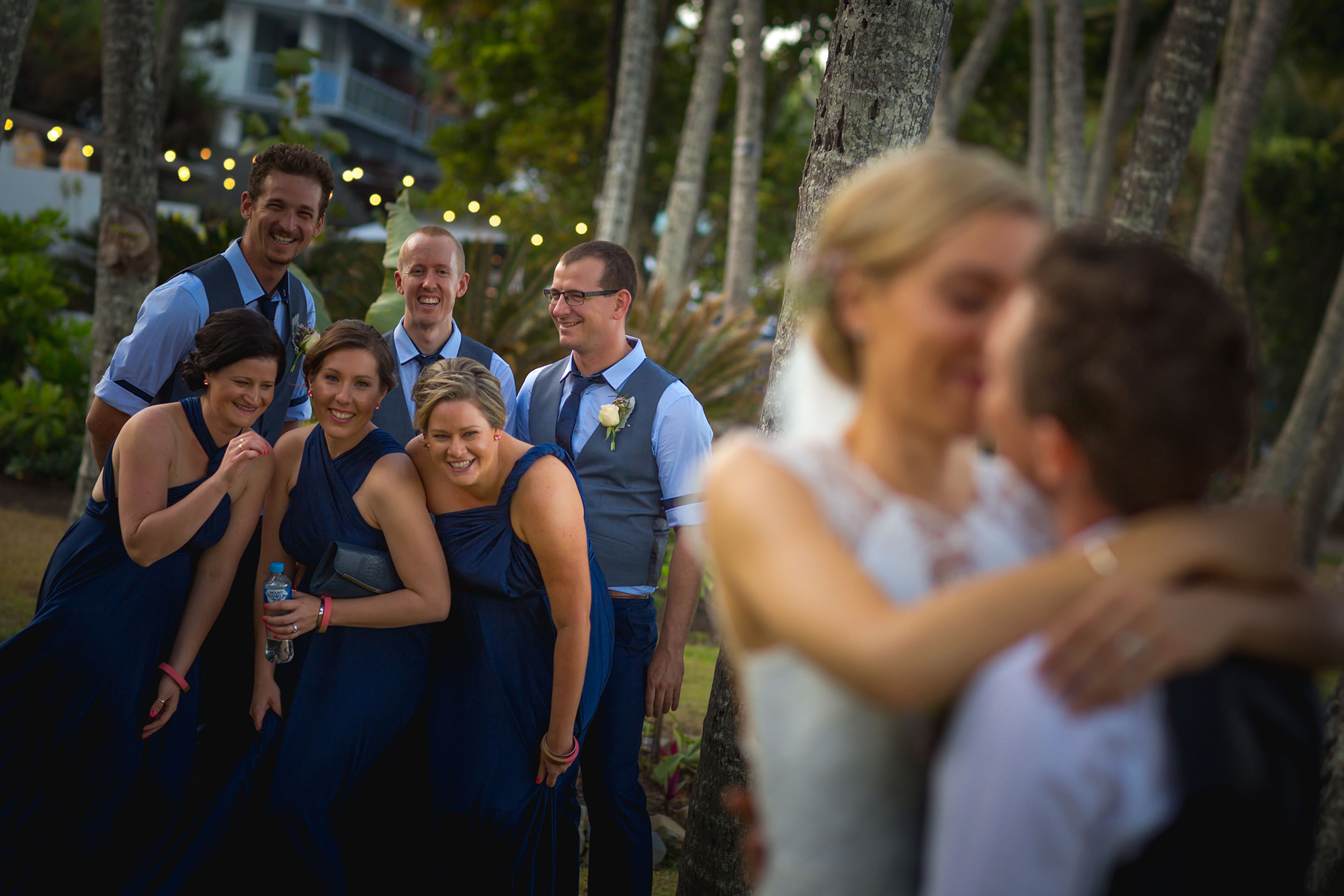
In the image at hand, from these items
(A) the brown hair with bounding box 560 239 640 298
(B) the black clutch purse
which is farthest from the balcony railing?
(B) the black clutch purse

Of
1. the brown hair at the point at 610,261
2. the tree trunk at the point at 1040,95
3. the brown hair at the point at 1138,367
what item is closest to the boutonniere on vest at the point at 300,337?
the brown hair at the point at 610,261

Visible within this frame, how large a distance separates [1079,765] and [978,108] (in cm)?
2184

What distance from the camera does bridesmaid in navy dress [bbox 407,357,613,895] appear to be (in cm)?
340

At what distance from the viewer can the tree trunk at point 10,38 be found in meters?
4.57

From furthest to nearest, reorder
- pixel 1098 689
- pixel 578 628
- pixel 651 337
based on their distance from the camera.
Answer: pixel 651 337, pixel 578 628, pixel 1098 689

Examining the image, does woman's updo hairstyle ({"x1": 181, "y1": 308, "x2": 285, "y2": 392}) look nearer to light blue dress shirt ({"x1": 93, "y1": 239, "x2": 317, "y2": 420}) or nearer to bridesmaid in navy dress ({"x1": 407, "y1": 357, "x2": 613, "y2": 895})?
light blue dress shirt ({"x1": 93, "y1": 239, "x2": 317, "y2": 420})

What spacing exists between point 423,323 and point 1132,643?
152 inches

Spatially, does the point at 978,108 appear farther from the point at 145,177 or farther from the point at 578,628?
the point at 578,628

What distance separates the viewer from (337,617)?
3.44 metres

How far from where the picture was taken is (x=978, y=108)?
837 inches

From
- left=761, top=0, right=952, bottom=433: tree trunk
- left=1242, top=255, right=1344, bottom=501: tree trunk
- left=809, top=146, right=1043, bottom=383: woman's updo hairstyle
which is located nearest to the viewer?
left=809, top=146, right=1043, bottom=383: woman's updo hairstyle

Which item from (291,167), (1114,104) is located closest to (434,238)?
(291,167)

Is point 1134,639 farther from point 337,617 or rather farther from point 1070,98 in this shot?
point 1070,98

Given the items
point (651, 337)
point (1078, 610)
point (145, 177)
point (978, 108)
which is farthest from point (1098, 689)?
point (978, 108)
